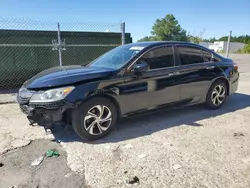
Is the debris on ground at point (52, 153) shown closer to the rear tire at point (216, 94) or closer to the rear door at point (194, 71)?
the rear door at point (194, 71)

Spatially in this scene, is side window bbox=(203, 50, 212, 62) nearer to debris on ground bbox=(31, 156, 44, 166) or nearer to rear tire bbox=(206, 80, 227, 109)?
rear tire bbox=(206, 80, 227, 109)

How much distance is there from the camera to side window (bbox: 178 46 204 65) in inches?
182

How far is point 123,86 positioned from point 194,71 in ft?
5.66

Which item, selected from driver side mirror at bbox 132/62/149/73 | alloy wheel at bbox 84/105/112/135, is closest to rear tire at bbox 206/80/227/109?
driver side mirror at bbox 132/62/149/73

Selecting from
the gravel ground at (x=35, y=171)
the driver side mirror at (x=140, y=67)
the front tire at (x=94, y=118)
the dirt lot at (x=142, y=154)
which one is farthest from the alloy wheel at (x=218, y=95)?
the gravel ground at (x=35, y=171)

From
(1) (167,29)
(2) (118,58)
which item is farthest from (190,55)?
(1) (167,29)

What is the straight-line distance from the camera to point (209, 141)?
11.8 feet

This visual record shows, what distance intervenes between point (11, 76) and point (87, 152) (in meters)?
5.75

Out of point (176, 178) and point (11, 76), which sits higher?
point (11, 76)

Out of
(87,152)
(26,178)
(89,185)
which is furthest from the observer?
(87,152)

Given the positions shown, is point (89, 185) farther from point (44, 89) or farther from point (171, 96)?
point (171, 96)

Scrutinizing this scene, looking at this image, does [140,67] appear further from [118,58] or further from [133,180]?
[133,180]

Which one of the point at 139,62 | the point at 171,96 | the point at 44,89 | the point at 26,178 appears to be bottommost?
the point at 26,178

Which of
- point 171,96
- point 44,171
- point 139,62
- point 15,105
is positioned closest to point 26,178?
point 44,171
